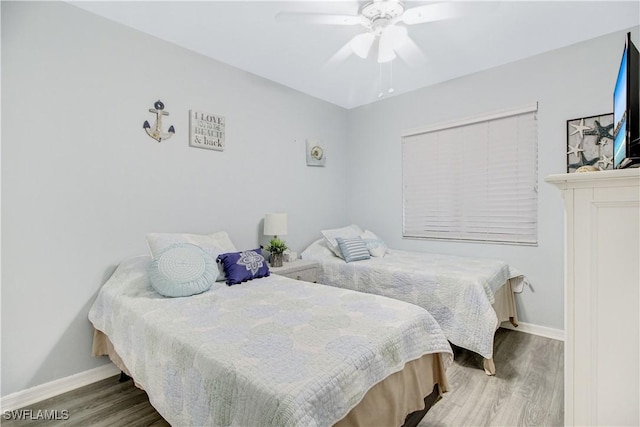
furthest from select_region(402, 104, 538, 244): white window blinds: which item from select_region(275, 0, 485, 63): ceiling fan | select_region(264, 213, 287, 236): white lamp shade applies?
select_region(264, 213, 287, 236): white lamp shade

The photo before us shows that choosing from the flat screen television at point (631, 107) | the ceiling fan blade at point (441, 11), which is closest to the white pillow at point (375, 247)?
the ceiling fan blade at point (441, 11)

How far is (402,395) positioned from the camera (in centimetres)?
137

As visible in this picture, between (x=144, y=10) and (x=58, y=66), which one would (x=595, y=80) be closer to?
(x=144, y=10)

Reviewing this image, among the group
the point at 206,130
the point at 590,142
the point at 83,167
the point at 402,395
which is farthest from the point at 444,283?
the point at 83,167

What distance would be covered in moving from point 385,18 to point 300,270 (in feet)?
7.16

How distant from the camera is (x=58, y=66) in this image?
2.00 metres

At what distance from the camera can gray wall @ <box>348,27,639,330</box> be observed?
8.43 ft

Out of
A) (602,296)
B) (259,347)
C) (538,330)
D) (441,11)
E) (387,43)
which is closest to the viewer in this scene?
(602,296)

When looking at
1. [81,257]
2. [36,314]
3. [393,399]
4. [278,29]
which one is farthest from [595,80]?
[36,314]

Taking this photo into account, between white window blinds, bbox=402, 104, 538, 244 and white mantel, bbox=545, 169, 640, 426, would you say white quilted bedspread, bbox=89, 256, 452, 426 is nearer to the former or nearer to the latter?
white mantel, bbox=545, 169, 640, 426

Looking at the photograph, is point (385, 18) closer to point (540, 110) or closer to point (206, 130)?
point (206, 130)

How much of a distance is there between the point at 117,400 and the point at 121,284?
2.39 feet

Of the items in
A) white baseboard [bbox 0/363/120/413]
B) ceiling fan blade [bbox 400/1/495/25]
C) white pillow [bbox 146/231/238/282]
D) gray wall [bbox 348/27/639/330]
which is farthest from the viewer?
gray wall [bbox 348/27/639/330]

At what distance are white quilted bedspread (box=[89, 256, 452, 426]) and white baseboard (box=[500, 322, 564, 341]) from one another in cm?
180
